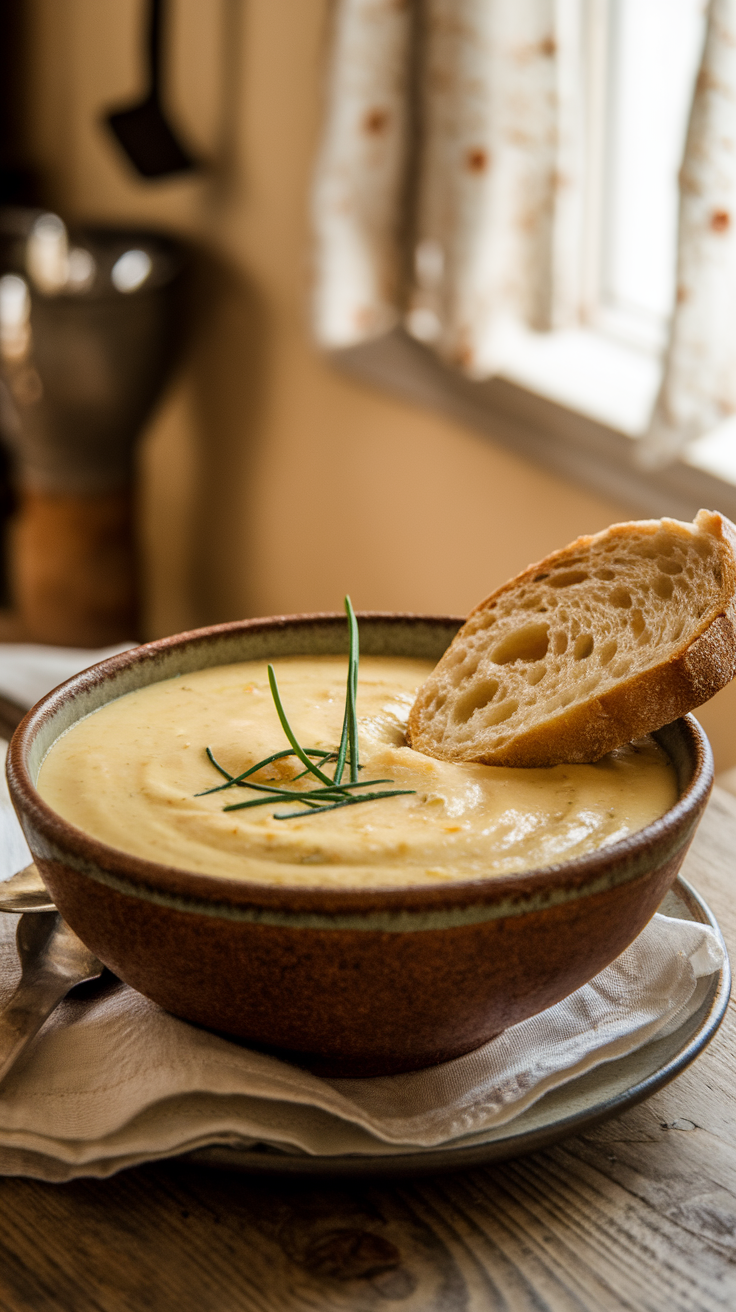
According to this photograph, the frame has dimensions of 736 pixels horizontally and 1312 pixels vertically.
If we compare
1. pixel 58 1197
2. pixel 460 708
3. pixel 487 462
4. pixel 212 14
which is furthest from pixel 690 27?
pixel 58 1197

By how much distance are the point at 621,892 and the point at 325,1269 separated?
0.81 ft

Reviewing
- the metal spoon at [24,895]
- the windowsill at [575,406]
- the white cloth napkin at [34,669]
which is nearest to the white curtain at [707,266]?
the windowsill at [575,406]

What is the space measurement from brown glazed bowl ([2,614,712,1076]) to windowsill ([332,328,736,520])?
1570 mm

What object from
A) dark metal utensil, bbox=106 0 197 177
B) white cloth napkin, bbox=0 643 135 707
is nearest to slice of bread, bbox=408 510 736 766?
white cloth napkin, bbox=0 643 135 707

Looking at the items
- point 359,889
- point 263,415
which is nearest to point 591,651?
point 359,889

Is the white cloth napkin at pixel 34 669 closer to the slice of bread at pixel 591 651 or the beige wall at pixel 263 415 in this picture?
the slice of bread at pixel 591 651

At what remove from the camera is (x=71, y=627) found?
11.6 feet

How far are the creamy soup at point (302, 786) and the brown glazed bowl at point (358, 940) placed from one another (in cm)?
5

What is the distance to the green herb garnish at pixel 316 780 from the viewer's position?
2.84ft

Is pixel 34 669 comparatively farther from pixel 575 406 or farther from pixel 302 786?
pixel 575 406

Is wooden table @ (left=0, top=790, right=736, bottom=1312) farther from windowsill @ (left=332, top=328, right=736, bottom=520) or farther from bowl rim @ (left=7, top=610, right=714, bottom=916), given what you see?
windowsill @ (left=332, top=328, right=736, bottom=520)

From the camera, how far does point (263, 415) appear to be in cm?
332

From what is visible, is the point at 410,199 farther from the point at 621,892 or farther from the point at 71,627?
the point at 621,892

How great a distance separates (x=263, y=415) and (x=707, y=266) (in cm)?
151
